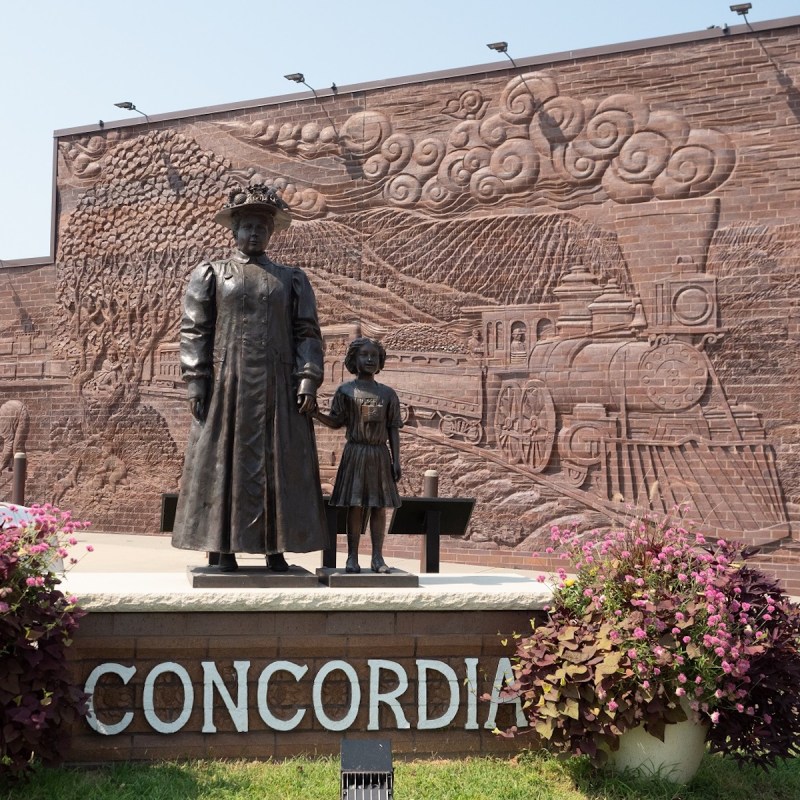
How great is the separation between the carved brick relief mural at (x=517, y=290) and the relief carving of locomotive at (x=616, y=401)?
27 millimetres

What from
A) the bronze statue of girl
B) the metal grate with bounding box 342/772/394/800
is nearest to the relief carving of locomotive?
the bronze statue of girl

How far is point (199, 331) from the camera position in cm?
566

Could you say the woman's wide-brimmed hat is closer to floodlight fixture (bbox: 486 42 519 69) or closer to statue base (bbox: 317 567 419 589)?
statue base (bbox: 317 567 419 589)

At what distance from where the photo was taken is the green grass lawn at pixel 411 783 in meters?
4.43

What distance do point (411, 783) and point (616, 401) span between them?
328 inches

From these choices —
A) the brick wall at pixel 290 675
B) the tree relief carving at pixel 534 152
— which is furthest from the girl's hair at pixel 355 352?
the tree relief carving at pixel 534 152

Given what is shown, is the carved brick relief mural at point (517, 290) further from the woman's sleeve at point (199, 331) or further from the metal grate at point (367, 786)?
the metal grate at point (367, 786)

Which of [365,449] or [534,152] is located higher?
[534,152]

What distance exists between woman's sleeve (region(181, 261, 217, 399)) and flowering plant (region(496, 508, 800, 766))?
7.62 ft

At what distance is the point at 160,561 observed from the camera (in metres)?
12.6

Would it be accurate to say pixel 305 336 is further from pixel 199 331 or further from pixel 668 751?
pixel 668 751

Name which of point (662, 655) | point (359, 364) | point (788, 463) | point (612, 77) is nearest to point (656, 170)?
point (612, 77)

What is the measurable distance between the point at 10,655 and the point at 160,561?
841cm

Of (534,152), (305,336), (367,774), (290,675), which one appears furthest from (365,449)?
(534,152)
